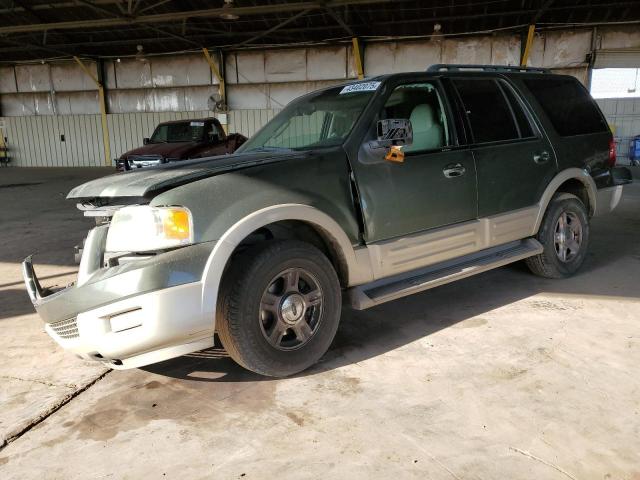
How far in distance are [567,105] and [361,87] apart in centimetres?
222

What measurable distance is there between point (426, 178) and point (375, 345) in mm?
1182

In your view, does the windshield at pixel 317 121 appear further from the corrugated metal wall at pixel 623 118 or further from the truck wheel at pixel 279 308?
the corrugated metal wall at pixel 623 118

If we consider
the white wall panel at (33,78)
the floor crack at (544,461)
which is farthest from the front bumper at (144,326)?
the white wall panel at (33,78)

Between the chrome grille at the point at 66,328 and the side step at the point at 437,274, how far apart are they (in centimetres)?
159

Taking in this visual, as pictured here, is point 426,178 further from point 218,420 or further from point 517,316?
point 218,420

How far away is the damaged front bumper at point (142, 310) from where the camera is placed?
2.42 metres

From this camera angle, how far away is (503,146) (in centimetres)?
394

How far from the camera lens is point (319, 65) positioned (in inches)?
715

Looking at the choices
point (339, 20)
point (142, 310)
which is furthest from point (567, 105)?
point (339, 20)

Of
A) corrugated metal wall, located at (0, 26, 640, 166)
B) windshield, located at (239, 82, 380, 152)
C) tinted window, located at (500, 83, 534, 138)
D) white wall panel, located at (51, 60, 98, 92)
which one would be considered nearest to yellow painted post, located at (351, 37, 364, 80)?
corrugated metal wall, located at (0, 26, 640, 166)

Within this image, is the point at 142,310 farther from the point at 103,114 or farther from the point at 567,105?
the point at 103,114

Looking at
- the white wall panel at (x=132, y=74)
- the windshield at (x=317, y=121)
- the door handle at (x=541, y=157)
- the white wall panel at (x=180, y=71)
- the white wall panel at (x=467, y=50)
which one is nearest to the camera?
the windshield at (x=317, y=121)

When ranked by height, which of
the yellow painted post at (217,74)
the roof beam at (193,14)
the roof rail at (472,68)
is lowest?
the roof rail at (472,68)

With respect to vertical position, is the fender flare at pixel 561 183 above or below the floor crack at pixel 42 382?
above
